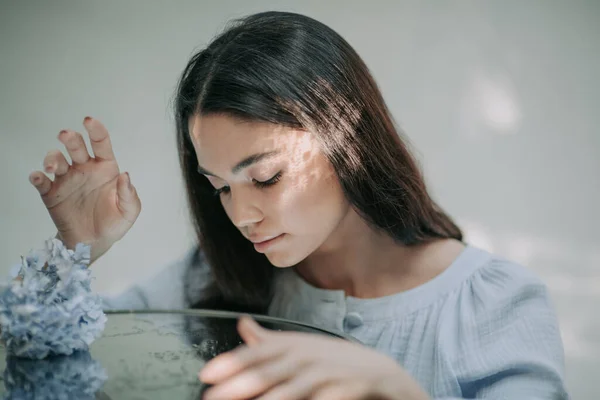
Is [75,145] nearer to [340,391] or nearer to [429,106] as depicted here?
[340,391]

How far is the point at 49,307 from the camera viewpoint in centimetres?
96

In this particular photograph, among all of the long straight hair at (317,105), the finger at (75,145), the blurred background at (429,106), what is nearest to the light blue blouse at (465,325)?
the long straight hair at (317,105)

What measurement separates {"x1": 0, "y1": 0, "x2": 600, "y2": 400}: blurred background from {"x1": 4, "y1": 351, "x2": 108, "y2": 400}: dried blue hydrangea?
120 centimetres

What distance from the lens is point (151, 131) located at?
7.70 feet

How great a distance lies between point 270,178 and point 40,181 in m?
0.44

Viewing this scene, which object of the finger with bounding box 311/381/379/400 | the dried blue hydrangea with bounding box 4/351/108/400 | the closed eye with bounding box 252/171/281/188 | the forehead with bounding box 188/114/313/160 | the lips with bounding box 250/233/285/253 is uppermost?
the forehead with bounding box 188/114/313/160

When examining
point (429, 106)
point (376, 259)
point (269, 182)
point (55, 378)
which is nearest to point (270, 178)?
point (269, 182)

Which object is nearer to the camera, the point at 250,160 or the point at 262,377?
the point at 262,377

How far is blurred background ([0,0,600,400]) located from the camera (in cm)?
214

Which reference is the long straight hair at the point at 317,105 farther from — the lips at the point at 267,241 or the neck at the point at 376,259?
the lips at the point at 267,241

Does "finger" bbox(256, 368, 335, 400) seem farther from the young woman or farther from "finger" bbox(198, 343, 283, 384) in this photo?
the young woman

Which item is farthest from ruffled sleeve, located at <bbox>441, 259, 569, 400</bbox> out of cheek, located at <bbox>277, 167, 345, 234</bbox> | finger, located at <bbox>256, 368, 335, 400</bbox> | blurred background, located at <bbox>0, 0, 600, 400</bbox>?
blurred background, located at <bbox>0, 0, 600, 400</bbox>

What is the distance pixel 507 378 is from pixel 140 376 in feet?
1.75

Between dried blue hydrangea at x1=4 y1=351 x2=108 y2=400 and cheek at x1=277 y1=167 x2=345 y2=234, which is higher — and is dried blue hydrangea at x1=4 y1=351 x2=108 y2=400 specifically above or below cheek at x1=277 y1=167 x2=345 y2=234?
below
